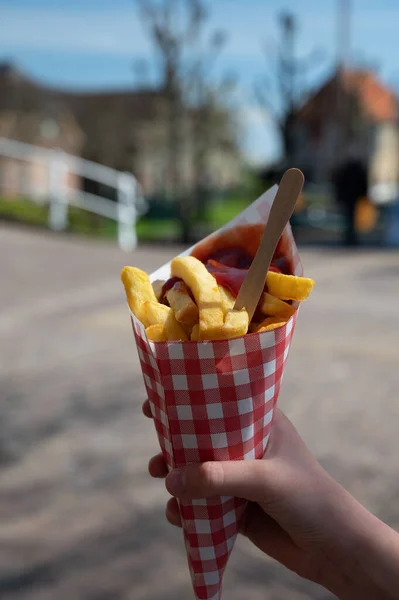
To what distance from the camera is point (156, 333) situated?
1552 millimetres

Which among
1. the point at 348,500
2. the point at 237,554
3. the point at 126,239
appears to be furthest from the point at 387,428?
the point at 126,239

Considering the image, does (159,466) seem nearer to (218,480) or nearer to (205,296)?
(218,480)

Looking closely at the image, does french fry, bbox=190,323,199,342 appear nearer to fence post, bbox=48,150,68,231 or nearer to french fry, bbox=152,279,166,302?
french fry, bbox=152,279,166,302

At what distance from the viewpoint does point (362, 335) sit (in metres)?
7.27

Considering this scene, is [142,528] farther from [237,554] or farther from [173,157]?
[173,157]

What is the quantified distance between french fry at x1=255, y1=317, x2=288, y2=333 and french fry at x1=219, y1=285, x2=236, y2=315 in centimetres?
8

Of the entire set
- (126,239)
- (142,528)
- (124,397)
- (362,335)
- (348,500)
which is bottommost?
(126,239)

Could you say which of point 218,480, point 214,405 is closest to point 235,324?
point 214,405

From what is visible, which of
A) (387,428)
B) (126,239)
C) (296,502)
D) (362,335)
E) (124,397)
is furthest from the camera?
(126,239)

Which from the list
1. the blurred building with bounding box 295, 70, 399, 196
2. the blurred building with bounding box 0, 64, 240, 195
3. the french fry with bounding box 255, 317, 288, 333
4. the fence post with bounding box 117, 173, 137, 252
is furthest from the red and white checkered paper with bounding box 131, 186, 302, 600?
the blurred building with bounding box 0, 64, 240, 195

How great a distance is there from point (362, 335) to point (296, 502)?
5.72 m

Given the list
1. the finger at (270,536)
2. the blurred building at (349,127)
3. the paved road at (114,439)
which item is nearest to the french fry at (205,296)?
the finger at (270,536)

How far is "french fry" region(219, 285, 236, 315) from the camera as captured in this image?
1576 mm

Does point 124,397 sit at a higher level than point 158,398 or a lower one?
lower
